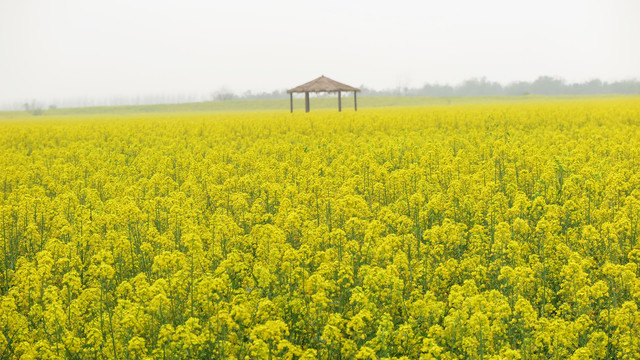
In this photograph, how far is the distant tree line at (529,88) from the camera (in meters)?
140

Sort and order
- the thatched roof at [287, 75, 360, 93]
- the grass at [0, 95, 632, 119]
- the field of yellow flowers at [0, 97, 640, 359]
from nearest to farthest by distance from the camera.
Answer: the field of yellow flowers at [0, 97, 640, 359], the thatched roof at [287, 75, 360, 93], the grass at [0, 95, 632, 119]

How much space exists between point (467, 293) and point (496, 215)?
128 inches

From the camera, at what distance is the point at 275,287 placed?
19.5 ft

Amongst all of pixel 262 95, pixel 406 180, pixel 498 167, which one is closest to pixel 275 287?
pixel 406 180

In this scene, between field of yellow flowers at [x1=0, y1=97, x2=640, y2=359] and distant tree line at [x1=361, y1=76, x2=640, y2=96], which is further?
distant tree line at [x1=361, y1=76, x2=640, y2=96]

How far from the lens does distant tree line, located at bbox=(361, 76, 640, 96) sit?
460 ft

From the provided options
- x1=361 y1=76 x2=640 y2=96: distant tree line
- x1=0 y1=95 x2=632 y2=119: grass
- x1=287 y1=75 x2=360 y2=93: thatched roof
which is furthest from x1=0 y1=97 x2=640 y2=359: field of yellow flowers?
x1=361 y1=76 x2=640 y2=96: distant tree line

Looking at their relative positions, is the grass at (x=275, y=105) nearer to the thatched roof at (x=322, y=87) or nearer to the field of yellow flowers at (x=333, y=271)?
the thatched roof at (x=322, y=87)

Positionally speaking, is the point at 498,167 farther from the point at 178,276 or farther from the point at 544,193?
the point at 178,276

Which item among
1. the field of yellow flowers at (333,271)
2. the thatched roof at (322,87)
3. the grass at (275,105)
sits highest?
the thatched roof at (322,87)

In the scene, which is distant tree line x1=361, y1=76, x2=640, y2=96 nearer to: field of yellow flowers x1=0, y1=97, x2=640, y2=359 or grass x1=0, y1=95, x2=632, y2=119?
grass x1=0, y1=95, x2=632, y2=119

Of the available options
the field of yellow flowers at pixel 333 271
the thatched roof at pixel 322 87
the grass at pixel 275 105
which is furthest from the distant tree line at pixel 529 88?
the field of yellow flowers at pixel 333 271

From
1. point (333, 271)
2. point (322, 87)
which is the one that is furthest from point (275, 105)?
point (333, 271)

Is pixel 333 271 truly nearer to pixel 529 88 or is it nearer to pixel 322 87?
pixel 322 87
